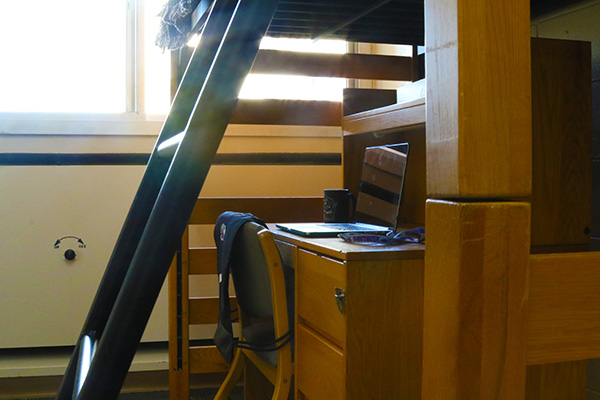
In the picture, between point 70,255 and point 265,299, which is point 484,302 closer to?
point 265,299

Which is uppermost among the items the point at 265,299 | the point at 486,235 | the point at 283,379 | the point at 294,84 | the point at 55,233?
the point at 294,84

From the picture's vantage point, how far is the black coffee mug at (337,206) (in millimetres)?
1747

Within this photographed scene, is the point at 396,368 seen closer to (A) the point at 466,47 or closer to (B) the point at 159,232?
(B) the point at 159,232

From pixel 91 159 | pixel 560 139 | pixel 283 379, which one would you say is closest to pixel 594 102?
pixel 560 139

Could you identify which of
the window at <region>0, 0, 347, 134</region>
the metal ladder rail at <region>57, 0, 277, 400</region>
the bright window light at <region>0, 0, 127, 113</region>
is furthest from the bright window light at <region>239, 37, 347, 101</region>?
the metal ladder rail at <region>57, 0, 277, 400</region>

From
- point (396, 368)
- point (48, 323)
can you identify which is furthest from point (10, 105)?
point (396, 368)

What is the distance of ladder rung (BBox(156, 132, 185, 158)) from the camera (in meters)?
0.96

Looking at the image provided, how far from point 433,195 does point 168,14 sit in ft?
3.47

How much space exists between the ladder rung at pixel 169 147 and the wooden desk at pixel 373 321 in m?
0.35

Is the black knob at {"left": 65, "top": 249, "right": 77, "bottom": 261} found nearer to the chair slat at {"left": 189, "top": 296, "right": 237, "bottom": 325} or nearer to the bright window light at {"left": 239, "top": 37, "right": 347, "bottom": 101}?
the chair slat at {"left": 189, "top": 296, "right": 237, "bottom": 325}

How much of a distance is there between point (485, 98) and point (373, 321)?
0.68 m

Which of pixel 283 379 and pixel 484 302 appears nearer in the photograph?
pixel 484 302

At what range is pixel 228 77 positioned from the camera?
70 centimetres

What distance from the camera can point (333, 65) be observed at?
6.47 ft
